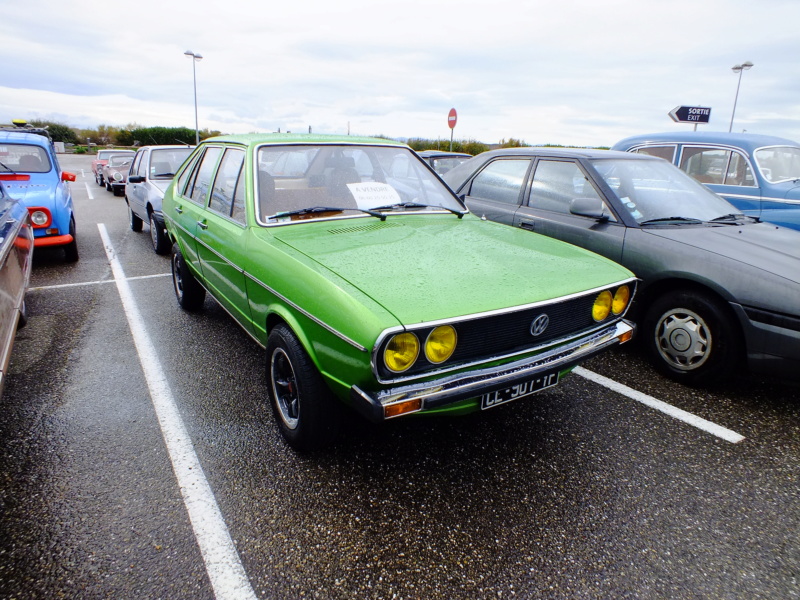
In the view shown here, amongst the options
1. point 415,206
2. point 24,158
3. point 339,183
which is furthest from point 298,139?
point 24,158

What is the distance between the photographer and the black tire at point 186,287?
14.7 feet

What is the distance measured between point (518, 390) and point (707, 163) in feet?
18.1

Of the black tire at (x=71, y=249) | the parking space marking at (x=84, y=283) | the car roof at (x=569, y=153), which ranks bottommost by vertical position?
the parking space marking at (x=84, y=283)

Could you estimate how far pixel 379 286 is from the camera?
6.83 feet

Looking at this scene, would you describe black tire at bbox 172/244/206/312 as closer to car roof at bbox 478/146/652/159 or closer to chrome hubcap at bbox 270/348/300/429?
chrome hubcap at bbox 270/348/300/429

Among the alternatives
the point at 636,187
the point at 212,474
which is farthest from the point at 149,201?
the point at 636,187

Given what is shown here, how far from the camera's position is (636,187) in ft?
13.1

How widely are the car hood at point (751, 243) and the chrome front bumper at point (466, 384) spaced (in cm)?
144

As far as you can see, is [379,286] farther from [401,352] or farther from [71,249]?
[71,249]

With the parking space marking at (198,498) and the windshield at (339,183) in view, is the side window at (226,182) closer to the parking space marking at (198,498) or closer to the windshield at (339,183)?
the windshield at (339,183)

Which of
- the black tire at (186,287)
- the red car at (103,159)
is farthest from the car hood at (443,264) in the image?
the red car at (103,159)

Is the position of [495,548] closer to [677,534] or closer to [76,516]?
[677,534]

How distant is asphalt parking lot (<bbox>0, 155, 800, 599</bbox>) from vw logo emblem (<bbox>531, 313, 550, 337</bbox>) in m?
0.76

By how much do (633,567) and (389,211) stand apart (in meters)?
2.32
